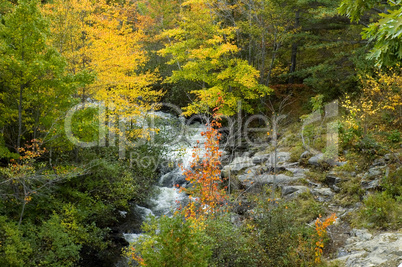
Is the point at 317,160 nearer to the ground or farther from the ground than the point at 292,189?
farther from the ground

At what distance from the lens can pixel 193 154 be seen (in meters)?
7.83

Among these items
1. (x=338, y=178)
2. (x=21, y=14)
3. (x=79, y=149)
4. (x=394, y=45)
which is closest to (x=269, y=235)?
(x=338, y=178)

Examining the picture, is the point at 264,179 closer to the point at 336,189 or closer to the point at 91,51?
the point at 336,189

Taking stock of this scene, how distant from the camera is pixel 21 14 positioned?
7348 mm

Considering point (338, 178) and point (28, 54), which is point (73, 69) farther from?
point (338, 178)

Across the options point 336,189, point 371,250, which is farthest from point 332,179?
point 371,250

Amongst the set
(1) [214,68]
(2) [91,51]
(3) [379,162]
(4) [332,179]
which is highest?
(1) [214,68]

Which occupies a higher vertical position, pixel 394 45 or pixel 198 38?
pixel 198 38

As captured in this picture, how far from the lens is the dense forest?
618cm

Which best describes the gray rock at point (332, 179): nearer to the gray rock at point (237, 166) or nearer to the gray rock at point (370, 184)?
the gray rock at point (370, 184)

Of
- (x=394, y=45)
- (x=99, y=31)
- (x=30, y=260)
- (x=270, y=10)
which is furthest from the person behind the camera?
(x=270, y=10)

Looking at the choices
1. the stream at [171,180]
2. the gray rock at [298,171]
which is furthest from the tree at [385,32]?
the stream at [171,180]

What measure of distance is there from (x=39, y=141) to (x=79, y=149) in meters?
2.66
